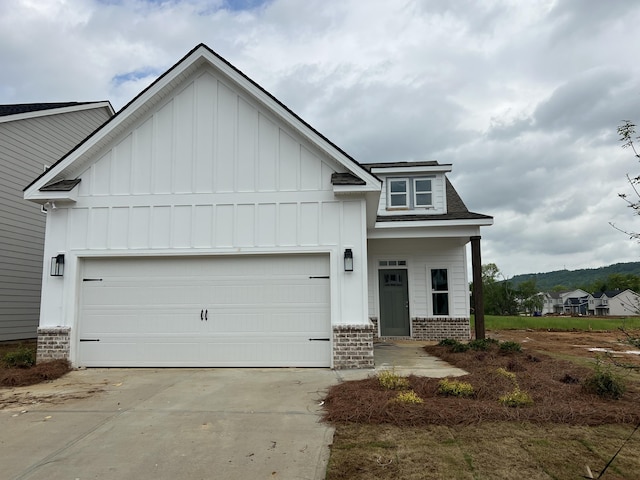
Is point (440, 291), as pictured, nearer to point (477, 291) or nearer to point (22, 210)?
point (477, 291)

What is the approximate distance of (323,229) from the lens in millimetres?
8844

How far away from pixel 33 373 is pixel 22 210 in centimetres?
789

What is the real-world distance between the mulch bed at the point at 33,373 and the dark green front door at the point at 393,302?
9.19 meters

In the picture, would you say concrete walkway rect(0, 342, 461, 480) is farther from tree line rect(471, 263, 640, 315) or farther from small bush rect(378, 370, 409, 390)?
tree line rect(471, 263, 640, 315)

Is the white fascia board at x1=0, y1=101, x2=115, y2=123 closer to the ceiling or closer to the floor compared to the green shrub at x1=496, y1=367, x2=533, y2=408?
closer to the ceiling

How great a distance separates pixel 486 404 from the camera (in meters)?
5.41

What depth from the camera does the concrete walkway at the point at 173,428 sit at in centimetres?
395

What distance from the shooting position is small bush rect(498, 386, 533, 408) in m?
5.43

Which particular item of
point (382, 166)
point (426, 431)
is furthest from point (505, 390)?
point (382, 166)

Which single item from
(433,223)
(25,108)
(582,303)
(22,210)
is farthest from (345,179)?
(582,303)

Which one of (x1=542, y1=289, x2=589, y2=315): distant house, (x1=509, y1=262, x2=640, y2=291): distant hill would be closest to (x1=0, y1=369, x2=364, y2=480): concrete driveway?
(x1=509, y1=262, x2=640, y2=291): distant hill

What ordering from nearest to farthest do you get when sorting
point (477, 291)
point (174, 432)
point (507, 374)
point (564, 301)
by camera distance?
point (174, 432) → point (507, 374) → point (477, 291) → point (564, 301)

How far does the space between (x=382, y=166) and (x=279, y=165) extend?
6.74 meters

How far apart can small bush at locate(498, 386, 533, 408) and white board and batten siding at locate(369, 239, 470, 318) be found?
859cm
